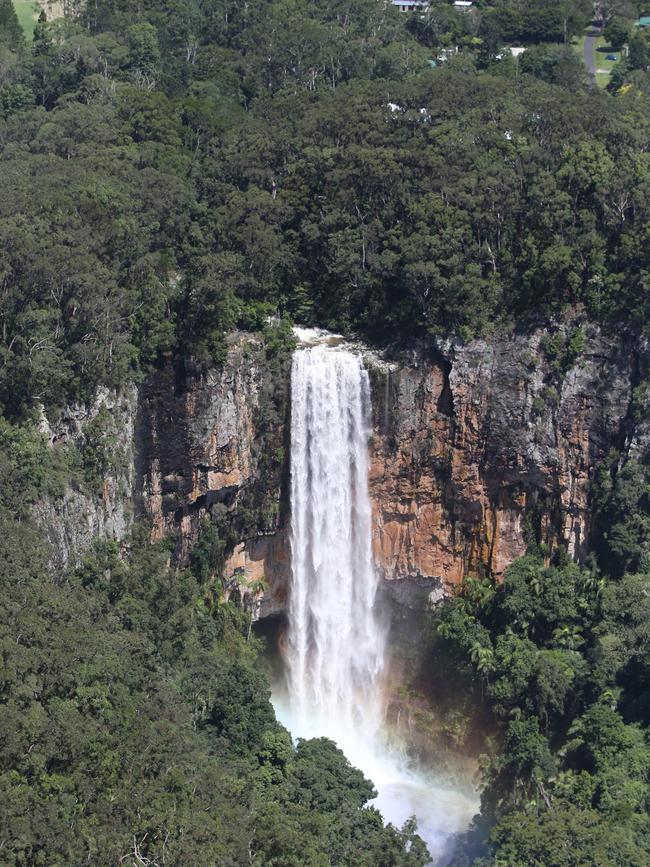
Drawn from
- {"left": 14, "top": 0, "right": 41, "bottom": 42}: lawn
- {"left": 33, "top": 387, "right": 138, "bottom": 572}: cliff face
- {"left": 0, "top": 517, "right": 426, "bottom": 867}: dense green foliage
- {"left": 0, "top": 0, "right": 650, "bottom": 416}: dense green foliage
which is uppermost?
{"left": 14, "top": 0, "right": 41, "bottom": 42}: lawn

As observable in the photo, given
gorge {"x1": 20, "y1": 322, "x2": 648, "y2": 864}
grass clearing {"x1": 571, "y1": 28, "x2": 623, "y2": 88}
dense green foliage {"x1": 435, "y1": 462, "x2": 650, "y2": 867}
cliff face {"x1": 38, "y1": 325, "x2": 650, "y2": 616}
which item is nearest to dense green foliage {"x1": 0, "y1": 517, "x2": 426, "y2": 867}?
cliff face {"x1": 38, "y1": 325, "x2": 650, "y2": 616}

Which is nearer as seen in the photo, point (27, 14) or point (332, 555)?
point (332, 555)

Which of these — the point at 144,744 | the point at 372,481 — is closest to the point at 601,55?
the point at 372,481

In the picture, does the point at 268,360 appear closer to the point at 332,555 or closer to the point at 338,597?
the point at 332,555

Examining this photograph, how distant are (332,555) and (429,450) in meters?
4.90

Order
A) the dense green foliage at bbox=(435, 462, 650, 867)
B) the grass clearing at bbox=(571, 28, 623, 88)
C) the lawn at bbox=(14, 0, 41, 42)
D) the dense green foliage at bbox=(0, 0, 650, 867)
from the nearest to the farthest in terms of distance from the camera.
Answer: the dense green foliage at bbox=(0, 0, 650, 867), the dense green foliage at bbox=(435, 462, 650, 867), the grass clearing at bbox=(571, 28, 623, 88), the lawn at bbox=(14, 0, 41, 42)

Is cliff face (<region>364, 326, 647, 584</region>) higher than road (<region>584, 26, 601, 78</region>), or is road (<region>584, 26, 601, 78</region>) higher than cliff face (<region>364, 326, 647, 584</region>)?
road (<region>584, 26, 601, 78</region>)

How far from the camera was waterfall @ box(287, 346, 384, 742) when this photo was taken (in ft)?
165

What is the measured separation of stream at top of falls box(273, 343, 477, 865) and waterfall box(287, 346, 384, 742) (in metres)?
0.03

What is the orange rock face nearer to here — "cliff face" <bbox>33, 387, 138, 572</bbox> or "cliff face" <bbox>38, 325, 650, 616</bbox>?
"cliff face" <bbox>38, 325, 650, 616</bbox>

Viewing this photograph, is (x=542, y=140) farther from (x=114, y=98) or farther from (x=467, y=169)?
(x=114, y=98)

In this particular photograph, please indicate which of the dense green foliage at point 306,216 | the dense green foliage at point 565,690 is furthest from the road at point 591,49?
the dense green foliage at point 565,690

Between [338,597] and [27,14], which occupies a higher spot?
[27,14]

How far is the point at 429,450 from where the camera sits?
167ft
